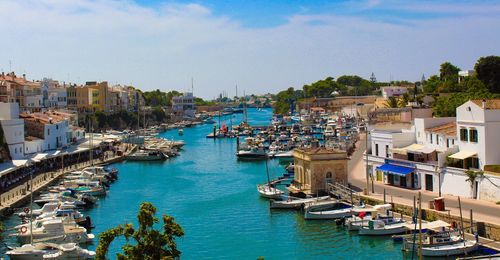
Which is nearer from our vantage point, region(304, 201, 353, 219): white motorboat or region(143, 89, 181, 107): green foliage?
region(304, 201, 353, 219): white motorboat

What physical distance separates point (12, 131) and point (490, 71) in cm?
4495

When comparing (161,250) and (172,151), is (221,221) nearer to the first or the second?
(161,250)

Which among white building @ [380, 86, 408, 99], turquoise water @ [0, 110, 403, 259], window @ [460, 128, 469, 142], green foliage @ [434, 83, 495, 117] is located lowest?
turquoise water @ [0, 110, 403, 259]

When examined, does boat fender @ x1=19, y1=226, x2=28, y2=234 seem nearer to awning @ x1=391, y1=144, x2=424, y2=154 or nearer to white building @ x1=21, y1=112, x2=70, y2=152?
awning @ x1=391, y1=144, x2=424, y2=154

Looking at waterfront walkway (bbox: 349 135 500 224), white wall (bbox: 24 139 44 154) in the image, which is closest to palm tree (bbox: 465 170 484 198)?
waterfront walkway (bbox: 349 135 500 224)

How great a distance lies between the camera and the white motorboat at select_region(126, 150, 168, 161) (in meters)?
73.9

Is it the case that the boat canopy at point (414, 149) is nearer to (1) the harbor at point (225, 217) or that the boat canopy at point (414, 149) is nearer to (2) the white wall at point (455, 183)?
(2) the white wall at point (455, 183)

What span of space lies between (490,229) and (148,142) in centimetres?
Result: 6821

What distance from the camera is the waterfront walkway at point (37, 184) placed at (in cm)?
4019

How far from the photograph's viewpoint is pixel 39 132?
→ 62.8 metres

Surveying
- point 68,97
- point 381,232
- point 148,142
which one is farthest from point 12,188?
point 68,97

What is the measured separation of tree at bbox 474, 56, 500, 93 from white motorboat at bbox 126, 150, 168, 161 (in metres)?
36.7

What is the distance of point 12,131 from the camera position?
53906 millimetres

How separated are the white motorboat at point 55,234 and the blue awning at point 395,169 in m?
18.3
